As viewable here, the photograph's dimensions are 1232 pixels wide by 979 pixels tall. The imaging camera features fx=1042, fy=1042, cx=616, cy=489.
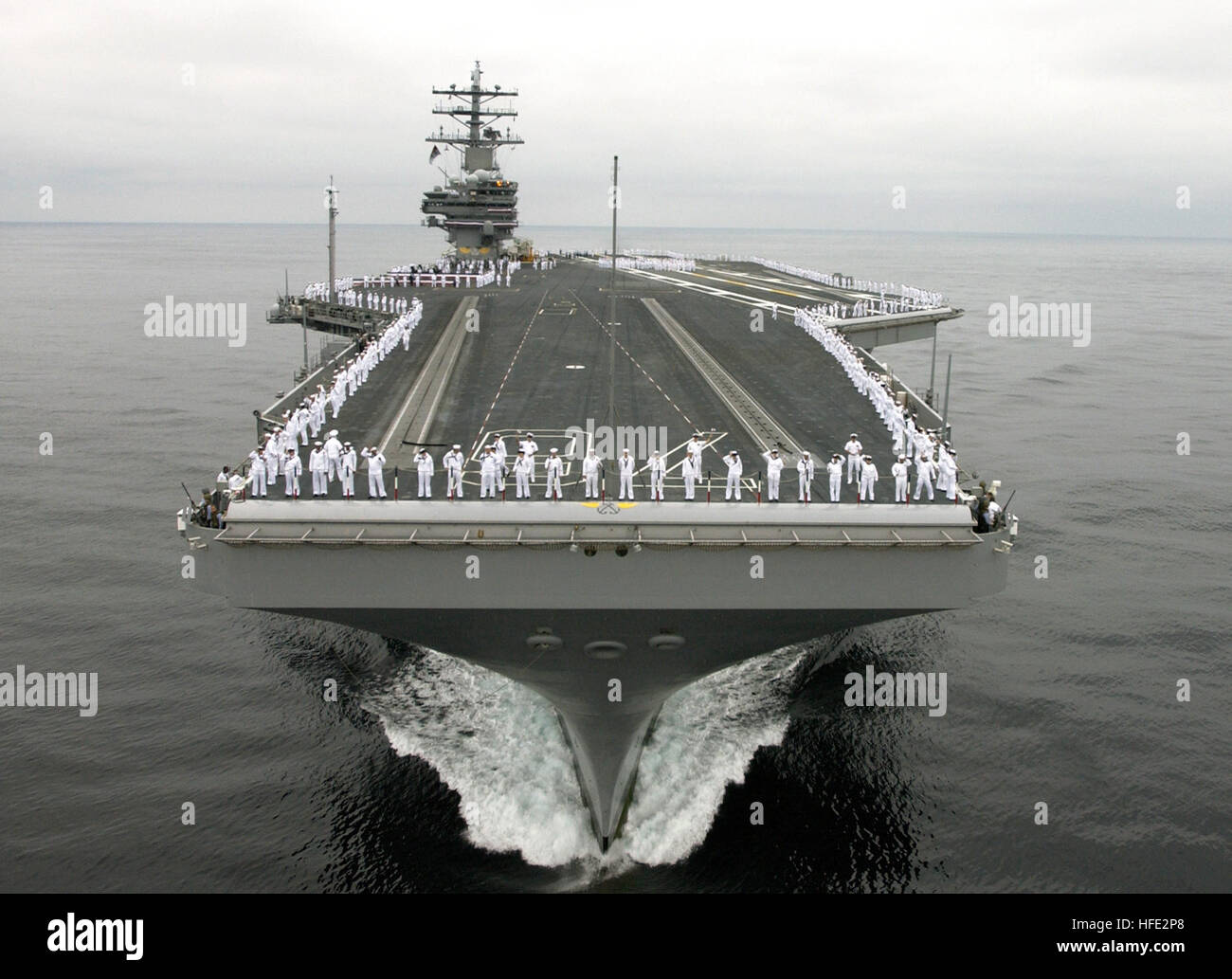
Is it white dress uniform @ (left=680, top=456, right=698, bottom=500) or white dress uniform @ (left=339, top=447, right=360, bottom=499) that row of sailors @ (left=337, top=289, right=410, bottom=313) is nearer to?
white dress uniform @ (left=339, top=447, right=360, bottom=499)

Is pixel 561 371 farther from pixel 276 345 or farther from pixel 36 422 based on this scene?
pixel 276 345

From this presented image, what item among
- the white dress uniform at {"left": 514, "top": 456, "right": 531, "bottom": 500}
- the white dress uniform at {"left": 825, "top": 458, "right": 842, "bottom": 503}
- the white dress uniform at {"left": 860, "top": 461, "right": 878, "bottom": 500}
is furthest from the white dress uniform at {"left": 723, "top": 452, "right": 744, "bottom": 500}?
the white dress uniform at {"left": 514, "top": 456, "right": 531, "bottom": 500}

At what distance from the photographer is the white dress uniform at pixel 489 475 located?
1772 centimetres

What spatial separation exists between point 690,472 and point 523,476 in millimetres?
2800

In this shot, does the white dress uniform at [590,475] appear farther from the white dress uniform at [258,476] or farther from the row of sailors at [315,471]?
the white dress uniform at [258,476]

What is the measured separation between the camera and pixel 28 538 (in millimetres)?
32969

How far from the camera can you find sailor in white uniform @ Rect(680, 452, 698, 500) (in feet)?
57.2

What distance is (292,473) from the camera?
17.4 meters

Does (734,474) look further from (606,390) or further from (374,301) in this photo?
(374,301)

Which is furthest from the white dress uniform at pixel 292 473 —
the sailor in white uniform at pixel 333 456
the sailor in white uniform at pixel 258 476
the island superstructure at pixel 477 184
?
the island superstructure at pixel 477 184
